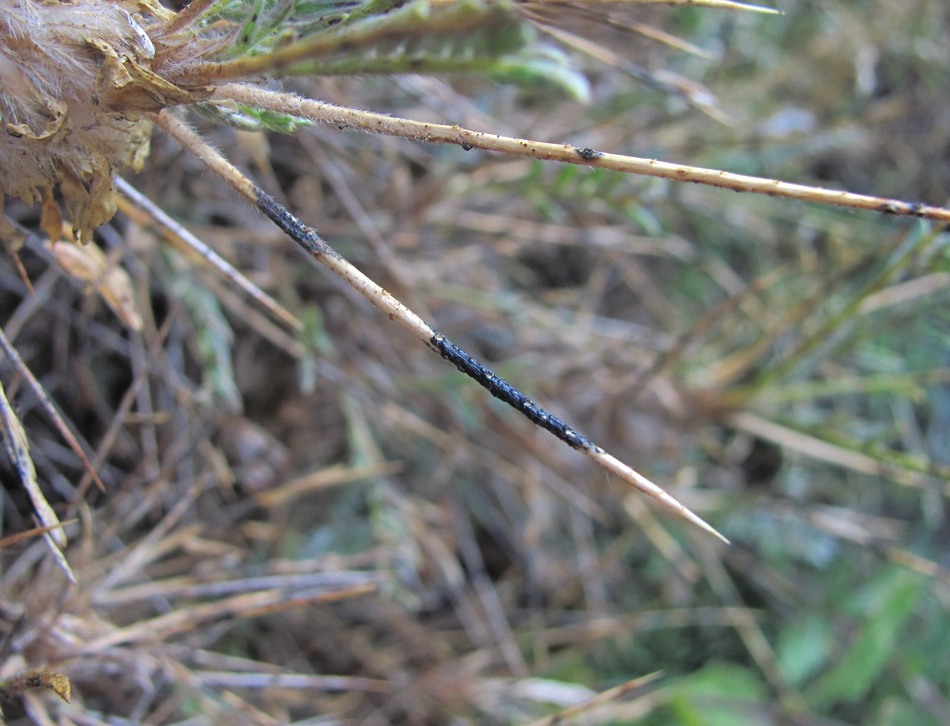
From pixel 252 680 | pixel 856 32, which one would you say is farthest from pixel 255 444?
pixel 856 32

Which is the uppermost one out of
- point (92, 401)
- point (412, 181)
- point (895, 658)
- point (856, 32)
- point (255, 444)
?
point (856, 32)

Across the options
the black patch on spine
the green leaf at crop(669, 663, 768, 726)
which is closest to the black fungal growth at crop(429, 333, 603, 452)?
the black patch on spine

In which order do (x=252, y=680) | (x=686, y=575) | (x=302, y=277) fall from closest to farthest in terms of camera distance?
1. (x=252, y=680)
2. (x=302, y=277)
3. (x=686, y=575)

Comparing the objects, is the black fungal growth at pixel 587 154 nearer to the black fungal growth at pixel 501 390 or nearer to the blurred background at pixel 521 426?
the black fungal growth at pixel 501 390

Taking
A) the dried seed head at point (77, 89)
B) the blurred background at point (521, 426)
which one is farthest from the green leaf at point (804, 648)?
the dried seed head at point (77, 89)

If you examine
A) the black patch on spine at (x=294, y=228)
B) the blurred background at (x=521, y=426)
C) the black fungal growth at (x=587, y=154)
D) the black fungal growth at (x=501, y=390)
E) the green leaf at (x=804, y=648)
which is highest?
the black fungal growth at (x=587, y=154)

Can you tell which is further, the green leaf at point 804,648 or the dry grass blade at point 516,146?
the green leaf at point 804,648

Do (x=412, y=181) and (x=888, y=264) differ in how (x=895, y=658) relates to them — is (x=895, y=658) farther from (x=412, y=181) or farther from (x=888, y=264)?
(x=412, y=181)
